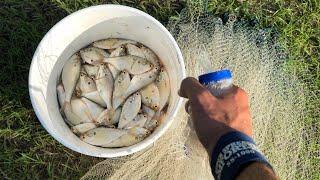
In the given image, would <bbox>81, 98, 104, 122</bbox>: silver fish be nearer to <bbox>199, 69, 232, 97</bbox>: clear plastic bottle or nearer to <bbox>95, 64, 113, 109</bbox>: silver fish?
<bbox>95, 64, 113, 109</bbox>: silver fish

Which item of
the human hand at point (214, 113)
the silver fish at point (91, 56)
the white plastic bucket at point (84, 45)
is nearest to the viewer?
the human hand at point (214, 113)

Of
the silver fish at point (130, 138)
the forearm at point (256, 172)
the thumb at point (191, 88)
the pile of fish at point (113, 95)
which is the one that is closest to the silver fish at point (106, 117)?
the pile of fish at point (113, 95)

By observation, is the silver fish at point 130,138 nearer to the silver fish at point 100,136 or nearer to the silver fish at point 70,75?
the silver fish at point 100,136

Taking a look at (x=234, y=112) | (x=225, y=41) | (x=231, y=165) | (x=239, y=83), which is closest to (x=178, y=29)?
(x=225, y=41)

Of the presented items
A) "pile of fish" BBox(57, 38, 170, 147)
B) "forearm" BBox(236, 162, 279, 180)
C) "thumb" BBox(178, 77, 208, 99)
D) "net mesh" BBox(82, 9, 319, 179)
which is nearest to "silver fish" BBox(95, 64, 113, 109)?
"pile of fish" BBox(57, 38, 170, 147)

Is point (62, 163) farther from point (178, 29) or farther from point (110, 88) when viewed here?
point (178, 29)

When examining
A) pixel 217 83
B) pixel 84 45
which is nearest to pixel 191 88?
pixel 217 83
